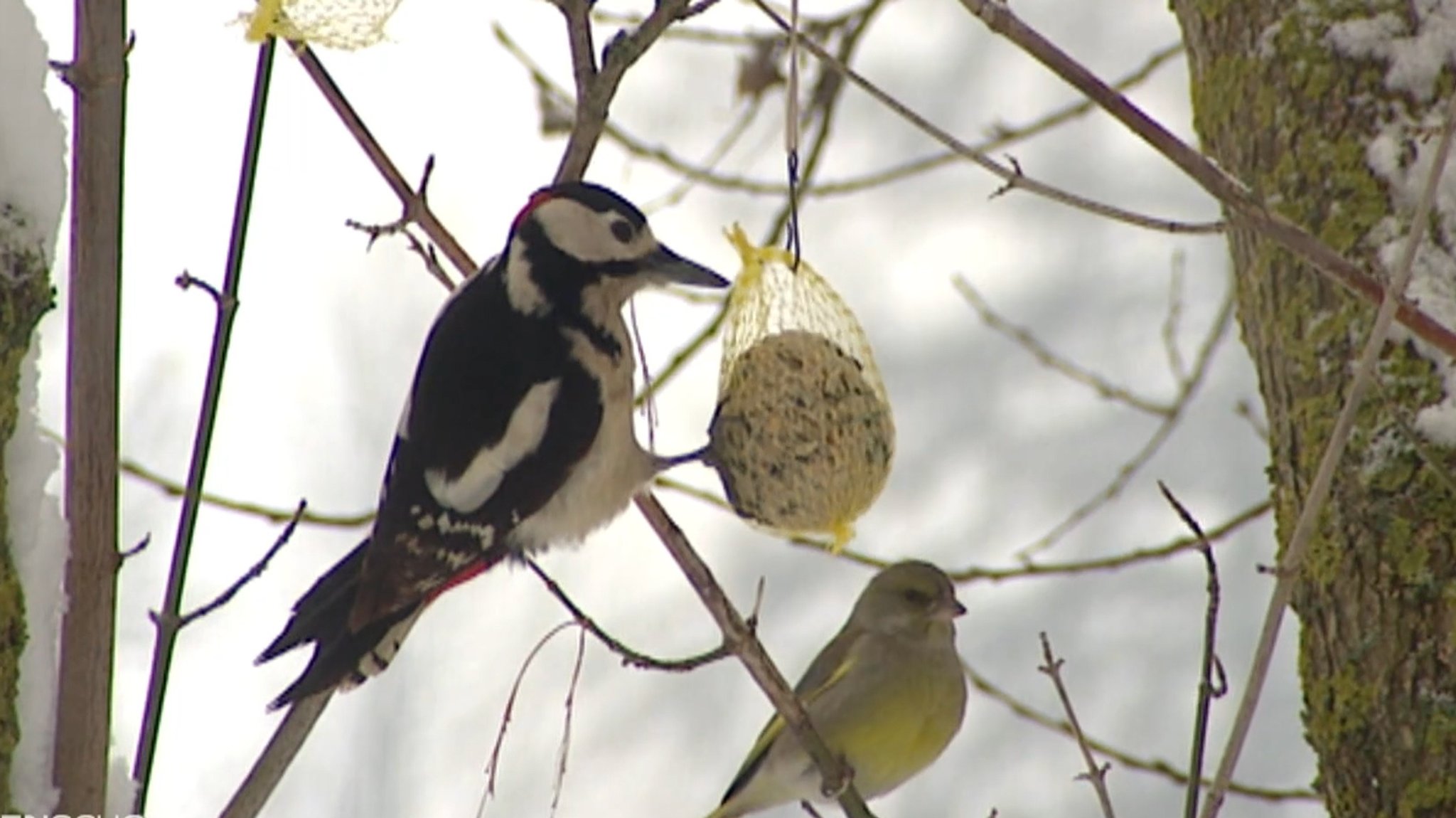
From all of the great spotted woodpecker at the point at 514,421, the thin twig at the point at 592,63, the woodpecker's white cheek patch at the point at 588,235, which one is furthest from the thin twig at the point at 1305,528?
the woodpecker's white cheek patch at the point at 588,235

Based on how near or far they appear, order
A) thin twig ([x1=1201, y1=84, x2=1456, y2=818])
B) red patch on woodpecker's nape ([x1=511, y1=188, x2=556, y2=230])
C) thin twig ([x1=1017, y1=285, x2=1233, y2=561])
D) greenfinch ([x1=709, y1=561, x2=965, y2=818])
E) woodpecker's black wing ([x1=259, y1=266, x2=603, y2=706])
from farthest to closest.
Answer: thin twig ([x1=1017, y1=285, x2=1233, y2=561])
greenfinch ([x1=709, y1=561, x2=965, y2=818])
woodpecker's black wing ([x1=259, y1=266, x2=603, y2=706])
red patch on woodpecker's nape ([x1=511, y1=188, x2=556, y2=230])
thin twig ([x1=1201, y1=84, x2=1456, y2=818])

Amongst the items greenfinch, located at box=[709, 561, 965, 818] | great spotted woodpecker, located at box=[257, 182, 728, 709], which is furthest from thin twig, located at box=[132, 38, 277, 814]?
greenfinch, located at box=[709, 561, 965, 818]

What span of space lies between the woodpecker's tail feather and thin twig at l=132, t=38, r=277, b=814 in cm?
44

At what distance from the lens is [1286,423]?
203 centimetres

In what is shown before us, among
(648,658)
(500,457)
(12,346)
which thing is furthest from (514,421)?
(12,346)

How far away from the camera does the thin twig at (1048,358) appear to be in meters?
3.37

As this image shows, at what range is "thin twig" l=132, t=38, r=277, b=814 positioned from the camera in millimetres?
1411

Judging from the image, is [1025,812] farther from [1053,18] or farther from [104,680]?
[104,680]

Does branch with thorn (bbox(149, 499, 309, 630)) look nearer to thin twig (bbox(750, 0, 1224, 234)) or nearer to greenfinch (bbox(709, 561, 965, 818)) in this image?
thin twig (bbox(750, 0, 1224, 234))

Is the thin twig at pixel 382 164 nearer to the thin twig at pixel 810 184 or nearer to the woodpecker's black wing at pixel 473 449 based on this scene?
the woodpecker's black wing at pixel 473 449

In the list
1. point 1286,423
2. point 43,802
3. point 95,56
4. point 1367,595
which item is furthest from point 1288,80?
point 43,802

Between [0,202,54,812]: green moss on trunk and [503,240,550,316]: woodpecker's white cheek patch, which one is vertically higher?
[503,240,550,316]: woodpecker's white cheek patch

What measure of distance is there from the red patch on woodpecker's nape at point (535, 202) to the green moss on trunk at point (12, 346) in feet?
2.26

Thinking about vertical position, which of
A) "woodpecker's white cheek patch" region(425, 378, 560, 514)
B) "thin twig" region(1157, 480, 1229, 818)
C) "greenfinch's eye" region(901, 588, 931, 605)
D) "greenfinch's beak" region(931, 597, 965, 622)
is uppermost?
"greenfinch's eye" region(901, 588, 931, 605)
